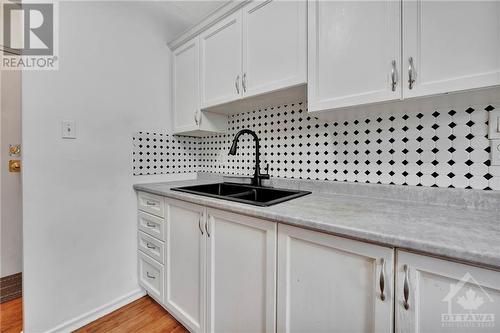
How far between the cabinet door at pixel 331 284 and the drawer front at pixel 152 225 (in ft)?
3.11

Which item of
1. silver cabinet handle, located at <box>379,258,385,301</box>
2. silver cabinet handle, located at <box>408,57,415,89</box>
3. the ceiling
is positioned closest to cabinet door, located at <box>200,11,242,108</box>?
the ceiling

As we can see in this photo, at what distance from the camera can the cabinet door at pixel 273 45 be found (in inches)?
44.9

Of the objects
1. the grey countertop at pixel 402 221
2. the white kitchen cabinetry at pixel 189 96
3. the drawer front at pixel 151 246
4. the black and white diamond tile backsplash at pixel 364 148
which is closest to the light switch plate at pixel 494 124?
the black and white diamond tile backsplash at pixel 364 148

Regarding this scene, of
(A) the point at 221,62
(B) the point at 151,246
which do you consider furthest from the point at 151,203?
(A) the point at 221,62

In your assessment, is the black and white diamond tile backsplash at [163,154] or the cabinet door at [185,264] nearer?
the cabinet door at [185,264]

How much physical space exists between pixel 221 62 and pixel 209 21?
1.05ft

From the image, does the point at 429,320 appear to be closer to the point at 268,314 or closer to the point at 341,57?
the point at 268,314

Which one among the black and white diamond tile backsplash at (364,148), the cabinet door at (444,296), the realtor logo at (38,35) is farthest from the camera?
the realtor logo at (38,35)

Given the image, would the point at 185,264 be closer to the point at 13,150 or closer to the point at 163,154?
the point at 163,154

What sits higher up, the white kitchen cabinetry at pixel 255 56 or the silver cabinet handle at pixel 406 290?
the white kitchen cabinetry at pixel 255 56

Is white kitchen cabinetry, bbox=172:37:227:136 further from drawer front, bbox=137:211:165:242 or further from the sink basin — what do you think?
drawer front, bbox=137:211:165:242

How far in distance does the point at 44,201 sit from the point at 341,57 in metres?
1.84

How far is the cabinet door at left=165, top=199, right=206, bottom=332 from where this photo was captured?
1.22m

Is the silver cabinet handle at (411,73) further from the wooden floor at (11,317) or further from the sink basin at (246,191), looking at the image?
the wooden floor at (11,317)
